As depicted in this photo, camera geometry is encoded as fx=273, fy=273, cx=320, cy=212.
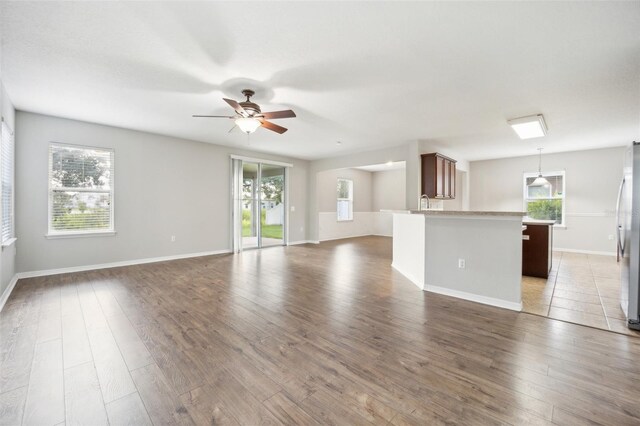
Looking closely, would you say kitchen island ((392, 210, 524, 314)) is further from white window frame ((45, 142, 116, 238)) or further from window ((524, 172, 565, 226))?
white window frame ((45, 142, 116, 238))

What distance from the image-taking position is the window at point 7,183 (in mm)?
3561

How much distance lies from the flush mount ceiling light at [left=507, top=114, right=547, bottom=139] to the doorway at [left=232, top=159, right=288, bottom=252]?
5478 millimetres

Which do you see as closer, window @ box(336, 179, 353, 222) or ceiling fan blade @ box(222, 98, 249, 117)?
ceiling fan blade @ box(222, 98, 249, 117)

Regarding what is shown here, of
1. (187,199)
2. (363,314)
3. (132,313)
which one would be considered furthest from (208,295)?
(187,199)

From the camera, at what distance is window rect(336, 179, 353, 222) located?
990cm

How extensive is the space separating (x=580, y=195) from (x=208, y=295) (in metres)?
8.86

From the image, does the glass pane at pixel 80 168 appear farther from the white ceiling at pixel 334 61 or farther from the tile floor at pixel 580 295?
the tile floor at pixel 580 295

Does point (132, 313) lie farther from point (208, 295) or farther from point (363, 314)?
point (363, 314)

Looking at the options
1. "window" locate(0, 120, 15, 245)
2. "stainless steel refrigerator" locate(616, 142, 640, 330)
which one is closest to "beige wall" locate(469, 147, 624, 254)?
"stainless steel refrigerator" locate(616, 142, 640, 330)

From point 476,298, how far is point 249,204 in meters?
5.58

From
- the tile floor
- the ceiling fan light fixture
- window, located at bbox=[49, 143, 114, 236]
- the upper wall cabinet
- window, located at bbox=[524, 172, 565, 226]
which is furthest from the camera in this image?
window, located at bbox=[524, 172, 565, 226]

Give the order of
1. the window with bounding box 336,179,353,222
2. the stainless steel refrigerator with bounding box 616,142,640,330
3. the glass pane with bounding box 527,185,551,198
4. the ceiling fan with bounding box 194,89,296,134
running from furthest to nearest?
the window with bounding box 336,179,353,222 < the glass pane with bounding box 527,185,551,198 < the ceiling fan with bounding box 194,89,296,134 < the stainless steel refrigerator with bounding box 616,142,640,330

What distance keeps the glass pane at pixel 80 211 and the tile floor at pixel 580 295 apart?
21.8 ft

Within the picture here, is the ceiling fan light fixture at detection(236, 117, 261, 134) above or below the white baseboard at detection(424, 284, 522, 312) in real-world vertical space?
above
